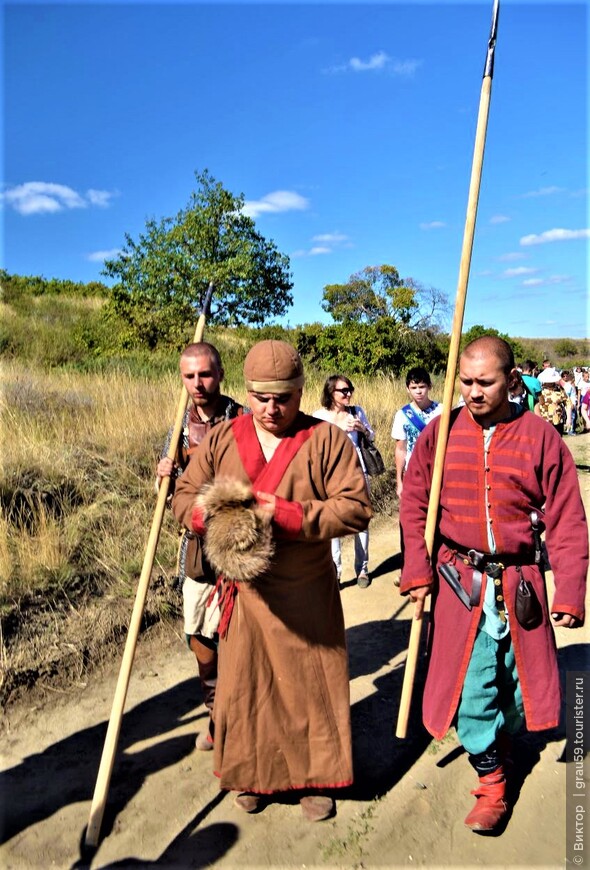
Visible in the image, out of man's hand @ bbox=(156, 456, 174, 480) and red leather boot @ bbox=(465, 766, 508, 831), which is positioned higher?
man's hand @ bbox=(156, 456, 174, 480)

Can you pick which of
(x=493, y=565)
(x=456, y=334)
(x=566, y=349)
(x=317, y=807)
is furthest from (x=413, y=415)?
(x=566, y=349)

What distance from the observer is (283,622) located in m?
2.56

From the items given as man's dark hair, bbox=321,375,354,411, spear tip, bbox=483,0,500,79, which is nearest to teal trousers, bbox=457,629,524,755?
spear tip, bbox=483,0,500,79

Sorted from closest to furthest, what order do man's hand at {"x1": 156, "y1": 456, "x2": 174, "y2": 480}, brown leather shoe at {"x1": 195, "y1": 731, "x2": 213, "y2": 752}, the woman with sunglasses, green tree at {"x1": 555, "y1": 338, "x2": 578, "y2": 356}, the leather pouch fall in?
the leather pouch, man's hand at {"x1": 156, "y1": 456, "x2": 174, "y2": 480}, brown leather shoe at {"x1": 195, "y1": 731, "x2": 213, "y2": 752}, the woman with sunglasses, green tree at {"x1": 555, "y1": 338, "x2": 578, "y2": 356}

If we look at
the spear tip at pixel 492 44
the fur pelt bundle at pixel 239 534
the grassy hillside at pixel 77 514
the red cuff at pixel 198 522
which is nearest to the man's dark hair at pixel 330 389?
the grassy hillside at pixel 77 514

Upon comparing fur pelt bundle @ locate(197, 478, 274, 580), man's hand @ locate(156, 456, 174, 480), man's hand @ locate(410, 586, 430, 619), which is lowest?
man's hand @ locate(410, 586, 430, 619)

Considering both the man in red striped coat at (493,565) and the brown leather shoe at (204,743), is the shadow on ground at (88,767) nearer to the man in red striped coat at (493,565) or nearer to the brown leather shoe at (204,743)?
the brown leather shoe at (204,743)

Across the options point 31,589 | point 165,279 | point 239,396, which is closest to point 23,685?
point 31,589

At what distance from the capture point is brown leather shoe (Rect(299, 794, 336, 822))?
2676 millimetres

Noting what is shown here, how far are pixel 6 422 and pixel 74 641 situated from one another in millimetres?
3579

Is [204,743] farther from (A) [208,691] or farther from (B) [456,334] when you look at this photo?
(B) [456,334]

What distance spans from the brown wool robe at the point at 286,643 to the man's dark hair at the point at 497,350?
2.07 ft

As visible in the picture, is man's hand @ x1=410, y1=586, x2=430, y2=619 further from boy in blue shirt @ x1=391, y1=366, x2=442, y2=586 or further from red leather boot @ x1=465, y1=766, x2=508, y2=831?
boy in blue shirt @ x1=391, y1=366, x2=442, y2=586

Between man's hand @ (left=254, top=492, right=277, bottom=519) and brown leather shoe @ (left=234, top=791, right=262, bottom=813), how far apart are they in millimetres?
1396
